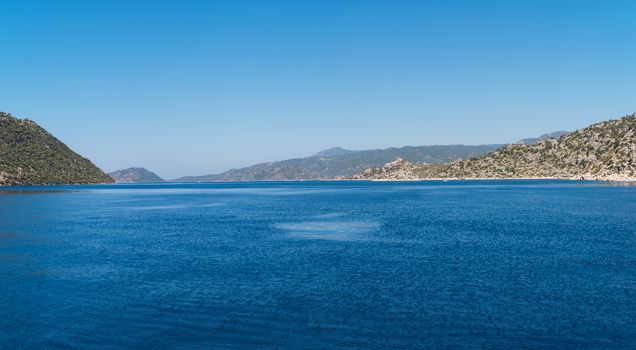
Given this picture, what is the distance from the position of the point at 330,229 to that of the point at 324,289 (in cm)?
4550

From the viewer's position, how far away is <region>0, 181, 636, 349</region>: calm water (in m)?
30.2

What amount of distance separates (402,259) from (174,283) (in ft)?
85.3

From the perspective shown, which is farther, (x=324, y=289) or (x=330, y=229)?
(x=330, y=229)

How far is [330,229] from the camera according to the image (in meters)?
87.2

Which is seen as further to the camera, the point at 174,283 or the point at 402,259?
the point at 402,259

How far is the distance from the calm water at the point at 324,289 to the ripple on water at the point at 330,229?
119 centimetres

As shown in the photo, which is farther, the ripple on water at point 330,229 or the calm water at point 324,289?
the ripple on water at point 330,229

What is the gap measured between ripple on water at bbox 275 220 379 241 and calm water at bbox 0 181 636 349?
1.19 metres

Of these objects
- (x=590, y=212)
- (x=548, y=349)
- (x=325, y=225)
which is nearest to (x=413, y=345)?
(x=548, y=349)

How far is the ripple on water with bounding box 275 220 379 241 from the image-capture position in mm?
77312

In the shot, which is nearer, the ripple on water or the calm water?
the calm water

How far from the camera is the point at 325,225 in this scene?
93.9m

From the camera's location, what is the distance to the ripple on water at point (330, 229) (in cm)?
7731

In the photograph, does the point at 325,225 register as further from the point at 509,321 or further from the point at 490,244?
the point at 509,321
